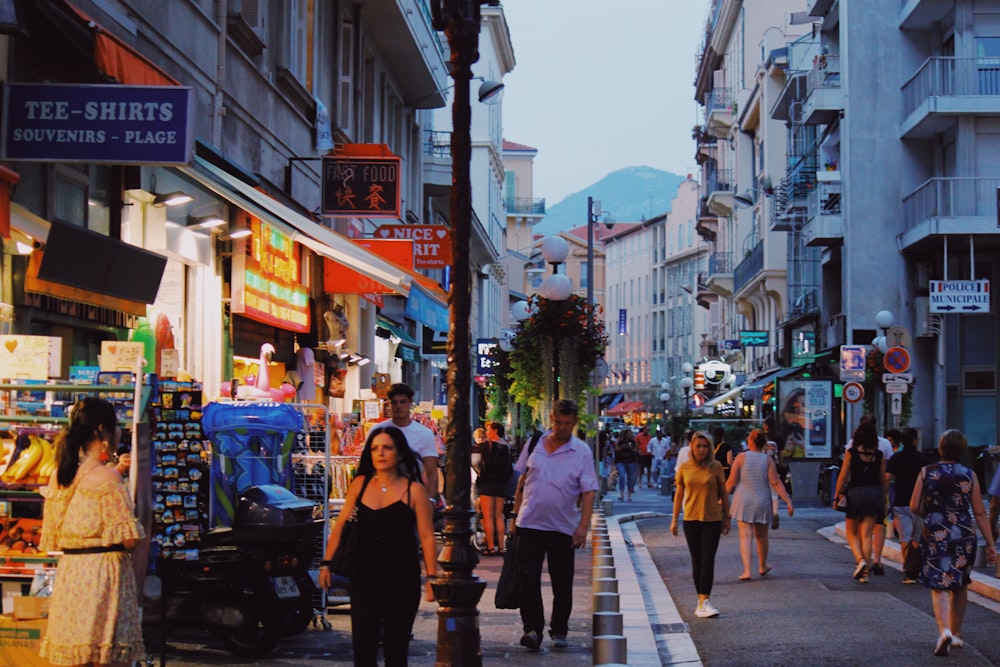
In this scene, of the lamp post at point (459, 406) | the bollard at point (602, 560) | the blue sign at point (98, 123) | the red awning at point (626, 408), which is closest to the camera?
the lamp post at point (459, 406)

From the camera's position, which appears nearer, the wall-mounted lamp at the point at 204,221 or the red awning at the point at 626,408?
the wall-mounted lamp at the point at 204,221

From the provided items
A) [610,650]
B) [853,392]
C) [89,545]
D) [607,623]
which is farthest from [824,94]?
[89,545]

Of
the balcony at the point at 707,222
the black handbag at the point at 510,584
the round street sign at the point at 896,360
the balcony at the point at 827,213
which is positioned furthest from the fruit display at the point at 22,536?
the balcony at the point at 707,222

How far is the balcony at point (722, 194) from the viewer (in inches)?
2613

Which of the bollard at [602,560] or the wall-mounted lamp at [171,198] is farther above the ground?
the wall-mounted lamp at [171,198]

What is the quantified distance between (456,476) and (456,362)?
648 mm

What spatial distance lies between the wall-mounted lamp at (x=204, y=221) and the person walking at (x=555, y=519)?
598cm

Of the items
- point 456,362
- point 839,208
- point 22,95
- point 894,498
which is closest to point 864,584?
point 894,498

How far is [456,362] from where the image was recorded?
339 inches

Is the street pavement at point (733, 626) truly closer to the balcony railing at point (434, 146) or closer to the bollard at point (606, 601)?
the bollard at point (606, 601)

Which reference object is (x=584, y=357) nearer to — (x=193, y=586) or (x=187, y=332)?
(x=187, y=332)

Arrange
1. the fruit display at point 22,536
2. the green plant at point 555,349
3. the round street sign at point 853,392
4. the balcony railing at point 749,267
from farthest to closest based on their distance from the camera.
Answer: the balcony railing at point 749,267, the round street sign at point 853,392, the green plant at point 555,349, the fruit display at point 22,536

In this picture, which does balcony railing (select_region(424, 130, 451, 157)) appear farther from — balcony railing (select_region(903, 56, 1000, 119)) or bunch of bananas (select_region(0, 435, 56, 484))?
bunch of bananas (select_region(0, 435, 56, 484))

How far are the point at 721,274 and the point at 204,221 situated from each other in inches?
2171
